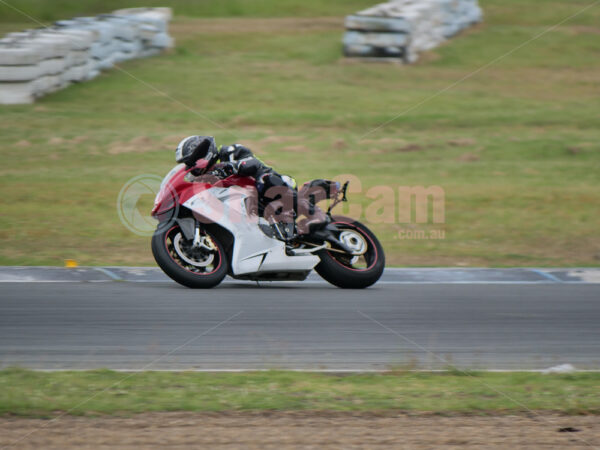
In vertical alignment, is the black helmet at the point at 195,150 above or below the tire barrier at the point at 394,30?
below

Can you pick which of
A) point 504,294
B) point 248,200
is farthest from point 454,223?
point 248,200

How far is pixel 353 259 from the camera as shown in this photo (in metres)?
8.73

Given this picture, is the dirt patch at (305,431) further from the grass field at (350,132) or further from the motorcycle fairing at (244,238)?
the grass field at (350,132)

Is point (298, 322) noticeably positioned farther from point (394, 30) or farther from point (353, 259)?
point (394, 30)

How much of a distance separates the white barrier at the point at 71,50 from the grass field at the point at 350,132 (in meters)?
0.33

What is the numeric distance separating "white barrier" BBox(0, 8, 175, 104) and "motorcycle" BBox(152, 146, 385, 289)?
10.2 m

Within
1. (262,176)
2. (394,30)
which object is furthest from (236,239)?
(394,30)

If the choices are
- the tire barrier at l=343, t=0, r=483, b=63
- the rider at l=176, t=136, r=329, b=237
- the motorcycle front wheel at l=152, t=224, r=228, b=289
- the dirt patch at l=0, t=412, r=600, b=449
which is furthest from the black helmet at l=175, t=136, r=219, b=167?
the tire barrier at l=343, t=0, r=483, b=63

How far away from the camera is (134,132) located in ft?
54.6

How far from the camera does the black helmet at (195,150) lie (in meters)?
8.24

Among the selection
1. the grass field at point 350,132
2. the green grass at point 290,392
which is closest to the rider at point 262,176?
the grass field at point 350,132

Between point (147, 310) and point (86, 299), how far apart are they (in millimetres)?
776

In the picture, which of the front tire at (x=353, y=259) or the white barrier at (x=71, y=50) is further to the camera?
the white barrier at (x=71, y=50)

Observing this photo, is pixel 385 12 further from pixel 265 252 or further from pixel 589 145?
pixel 265 252
